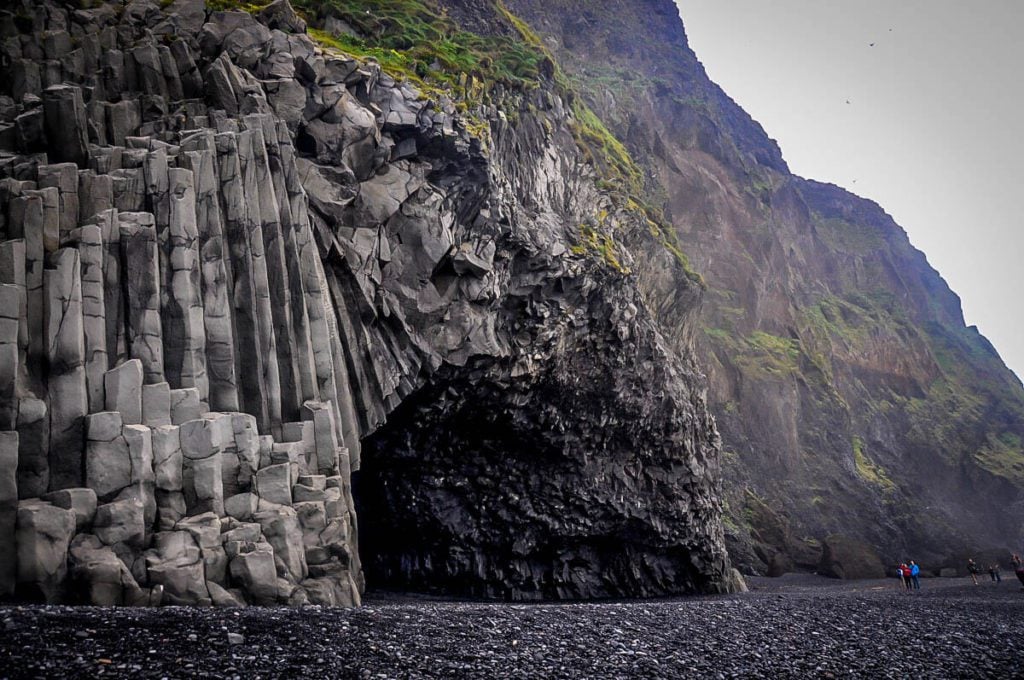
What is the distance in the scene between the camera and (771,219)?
100625 mm

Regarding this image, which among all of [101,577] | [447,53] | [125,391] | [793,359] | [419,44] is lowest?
[101,577]

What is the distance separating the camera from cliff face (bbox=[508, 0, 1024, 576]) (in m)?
74.7

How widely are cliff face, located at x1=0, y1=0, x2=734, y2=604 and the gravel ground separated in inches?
164

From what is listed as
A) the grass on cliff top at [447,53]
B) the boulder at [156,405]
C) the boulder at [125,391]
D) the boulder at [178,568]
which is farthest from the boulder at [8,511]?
the grass on cliff top at [447,53]

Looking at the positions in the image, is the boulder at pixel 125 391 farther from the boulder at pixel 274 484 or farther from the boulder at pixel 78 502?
the boulder at pixel 274 484

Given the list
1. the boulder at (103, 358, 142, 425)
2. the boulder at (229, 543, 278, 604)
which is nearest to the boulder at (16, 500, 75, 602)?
the boulder at (103, 358, 142, 425)

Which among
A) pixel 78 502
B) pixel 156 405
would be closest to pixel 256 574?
pixel 78 502

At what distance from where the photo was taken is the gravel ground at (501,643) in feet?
37.7

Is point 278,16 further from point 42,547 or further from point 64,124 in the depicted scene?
point 42,547

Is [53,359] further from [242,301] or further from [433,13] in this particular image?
[433,13]

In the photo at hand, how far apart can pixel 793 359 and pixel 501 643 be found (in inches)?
3042

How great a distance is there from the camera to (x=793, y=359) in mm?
86000

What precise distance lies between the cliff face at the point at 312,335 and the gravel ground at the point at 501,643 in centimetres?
417

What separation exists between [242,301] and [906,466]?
286ft
